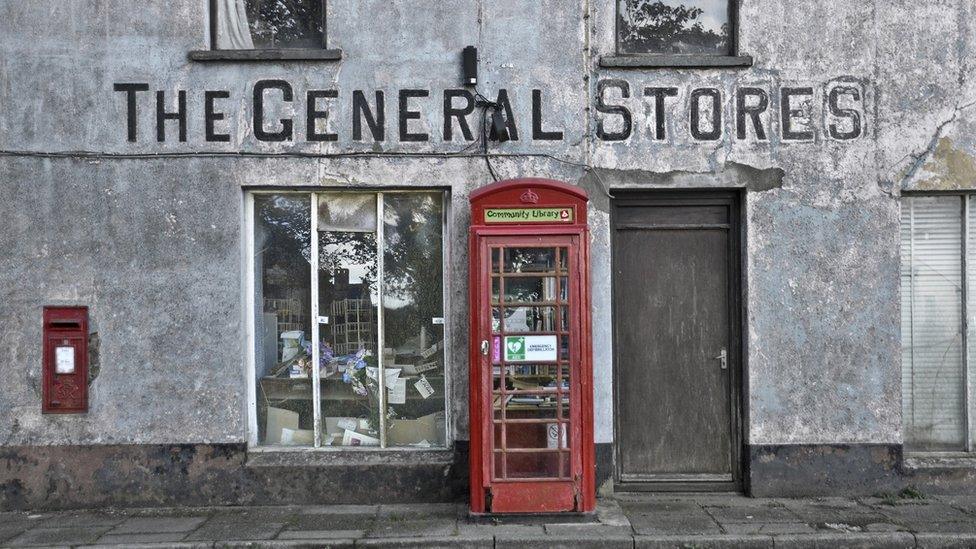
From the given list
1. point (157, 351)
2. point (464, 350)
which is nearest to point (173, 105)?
point (157, 351)

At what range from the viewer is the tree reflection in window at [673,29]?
823 cm

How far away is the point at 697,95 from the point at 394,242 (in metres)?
3.14

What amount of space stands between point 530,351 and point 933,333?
4117mm

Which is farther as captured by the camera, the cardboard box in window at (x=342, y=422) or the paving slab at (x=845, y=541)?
the cardboard box in window at (x=342, y=422)

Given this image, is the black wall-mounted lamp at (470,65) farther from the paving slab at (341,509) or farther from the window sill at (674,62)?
the paving slab at (341,509)

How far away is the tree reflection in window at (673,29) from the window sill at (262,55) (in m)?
2.74

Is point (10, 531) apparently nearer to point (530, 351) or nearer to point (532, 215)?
point (530, 351)

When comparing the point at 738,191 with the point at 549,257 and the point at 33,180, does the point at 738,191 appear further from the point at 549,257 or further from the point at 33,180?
the point at 33,180

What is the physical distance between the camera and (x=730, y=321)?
26.9 feet

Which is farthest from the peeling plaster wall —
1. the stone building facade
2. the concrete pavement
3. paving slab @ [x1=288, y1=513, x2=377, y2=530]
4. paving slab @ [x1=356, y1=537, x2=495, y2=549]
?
paving slab @ [x1=356, y1=537, x2=495, y2=549]

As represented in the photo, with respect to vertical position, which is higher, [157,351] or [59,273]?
[59,273]

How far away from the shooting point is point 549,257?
23.2 feet

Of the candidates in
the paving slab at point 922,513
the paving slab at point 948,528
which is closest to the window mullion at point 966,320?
the paving slab at point 922,513

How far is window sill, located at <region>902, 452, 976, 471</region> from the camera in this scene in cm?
799
